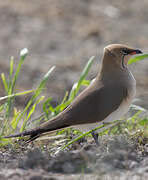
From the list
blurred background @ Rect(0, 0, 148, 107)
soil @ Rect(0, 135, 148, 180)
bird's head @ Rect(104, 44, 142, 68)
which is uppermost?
bird's head @ Rect(104, 44, 142, 68)

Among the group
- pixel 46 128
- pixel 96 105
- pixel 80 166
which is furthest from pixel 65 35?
pixel 80 166

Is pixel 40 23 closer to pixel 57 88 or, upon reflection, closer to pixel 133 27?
pixel 133 27

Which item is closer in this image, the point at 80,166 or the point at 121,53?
the point at 80,166

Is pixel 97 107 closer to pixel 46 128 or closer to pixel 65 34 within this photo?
pixel 46 128

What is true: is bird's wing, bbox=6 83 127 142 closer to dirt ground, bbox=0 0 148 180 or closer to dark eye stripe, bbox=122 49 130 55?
dark eye stripe, bbox=122 49 130 55

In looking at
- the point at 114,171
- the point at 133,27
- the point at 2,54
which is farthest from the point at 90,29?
the point at 114,171

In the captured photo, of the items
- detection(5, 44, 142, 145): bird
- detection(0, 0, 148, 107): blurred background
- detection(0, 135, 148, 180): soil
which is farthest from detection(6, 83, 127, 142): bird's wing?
detection(0, 0, 148, 107): blurred background

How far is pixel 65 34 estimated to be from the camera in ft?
30.7

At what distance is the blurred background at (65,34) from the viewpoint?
7.91m

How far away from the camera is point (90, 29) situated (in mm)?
9336

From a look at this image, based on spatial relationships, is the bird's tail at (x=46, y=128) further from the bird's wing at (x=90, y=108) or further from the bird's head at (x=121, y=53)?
the bird's head at (x=121, y=53)

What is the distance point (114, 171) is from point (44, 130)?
82 cm

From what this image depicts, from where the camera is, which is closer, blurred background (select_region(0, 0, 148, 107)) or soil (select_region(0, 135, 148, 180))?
soil (select_region(0, 135, 148, 180))

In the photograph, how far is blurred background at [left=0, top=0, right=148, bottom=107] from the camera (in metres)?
7.91
